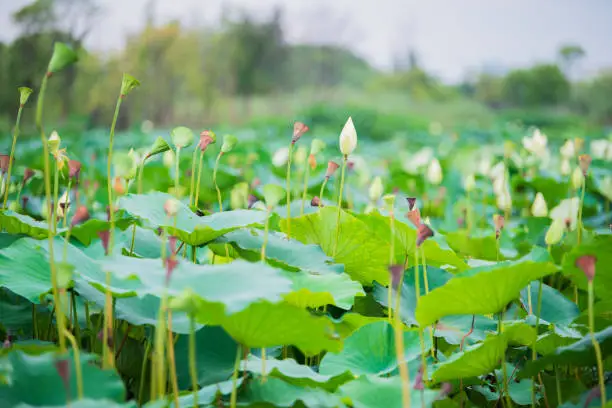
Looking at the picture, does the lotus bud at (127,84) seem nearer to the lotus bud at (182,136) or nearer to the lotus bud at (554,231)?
the lotus bud at (182,136)

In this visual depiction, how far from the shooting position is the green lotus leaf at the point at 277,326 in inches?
22.3

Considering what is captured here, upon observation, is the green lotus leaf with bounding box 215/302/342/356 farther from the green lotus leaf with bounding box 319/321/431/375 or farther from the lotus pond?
the green lotus leaf with bounding box 319/321/431/375

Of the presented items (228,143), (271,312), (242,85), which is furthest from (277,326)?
(242,85)

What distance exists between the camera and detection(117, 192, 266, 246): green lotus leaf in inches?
30.7

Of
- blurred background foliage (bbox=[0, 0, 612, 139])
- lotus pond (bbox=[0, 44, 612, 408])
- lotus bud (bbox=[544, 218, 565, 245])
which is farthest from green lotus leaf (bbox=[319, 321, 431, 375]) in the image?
blurred background foliage (bbox=[0, 0, 612, 139])

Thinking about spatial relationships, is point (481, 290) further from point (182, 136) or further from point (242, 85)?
point (242, 85)

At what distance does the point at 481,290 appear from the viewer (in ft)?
2.22

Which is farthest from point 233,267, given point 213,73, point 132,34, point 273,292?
point 213,73

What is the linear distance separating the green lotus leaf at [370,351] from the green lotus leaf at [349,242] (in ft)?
0.57

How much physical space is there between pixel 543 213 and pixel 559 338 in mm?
799

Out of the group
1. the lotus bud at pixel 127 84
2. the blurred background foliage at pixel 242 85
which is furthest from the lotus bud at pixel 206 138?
the blurred background foliage at pixel 242 85

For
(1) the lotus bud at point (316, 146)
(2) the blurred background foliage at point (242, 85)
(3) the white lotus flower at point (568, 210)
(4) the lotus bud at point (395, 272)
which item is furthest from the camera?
(2) the blurred background foliage at point (242, 85)

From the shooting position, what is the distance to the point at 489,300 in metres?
0.70

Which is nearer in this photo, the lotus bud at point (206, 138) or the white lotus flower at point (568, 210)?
the lotus bud at point (206, 138)
